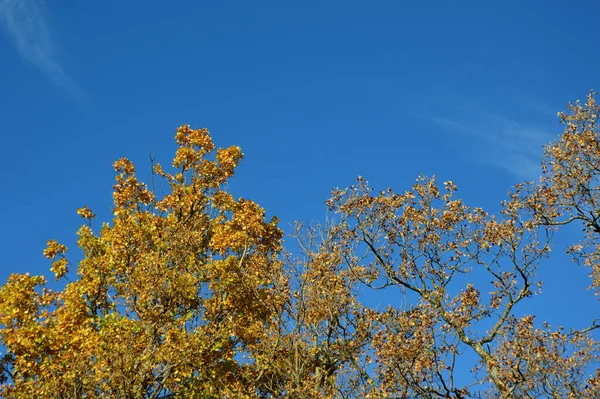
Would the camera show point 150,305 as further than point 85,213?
No

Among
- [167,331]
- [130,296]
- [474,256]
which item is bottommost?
[167,331]

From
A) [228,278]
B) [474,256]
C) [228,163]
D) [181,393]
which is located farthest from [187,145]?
[474,256]

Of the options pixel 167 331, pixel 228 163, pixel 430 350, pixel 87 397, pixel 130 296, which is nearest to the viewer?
pixel 430 350

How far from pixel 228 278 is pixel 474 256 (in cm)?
1149

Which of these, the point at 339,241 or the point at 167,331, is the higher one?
the point at 339,241

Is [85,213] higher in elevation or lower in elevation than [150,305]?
higher

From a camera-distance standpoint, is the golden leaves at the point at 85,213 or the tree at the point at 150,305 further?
the golden leaves at the point at 85,213

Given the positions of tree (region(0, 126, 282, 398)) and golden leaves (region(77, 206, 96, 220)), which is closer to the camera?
tree (region(0, 126, 282, 398))

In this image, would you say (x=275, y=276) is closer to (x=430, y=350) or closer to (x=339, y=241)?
(x=339, y=241)

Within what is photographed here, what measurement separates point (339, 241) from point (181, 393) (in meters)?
9.88

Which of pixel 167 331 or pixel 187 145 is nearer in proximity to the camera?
pixel 167 331

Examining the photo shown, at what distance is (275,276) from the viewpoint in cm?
2491

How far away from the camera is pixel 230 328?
2603 cm

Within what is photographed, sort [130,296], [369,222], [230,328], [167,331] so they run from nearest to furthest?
[167,331], [130,296], [230,328], [369,222]
